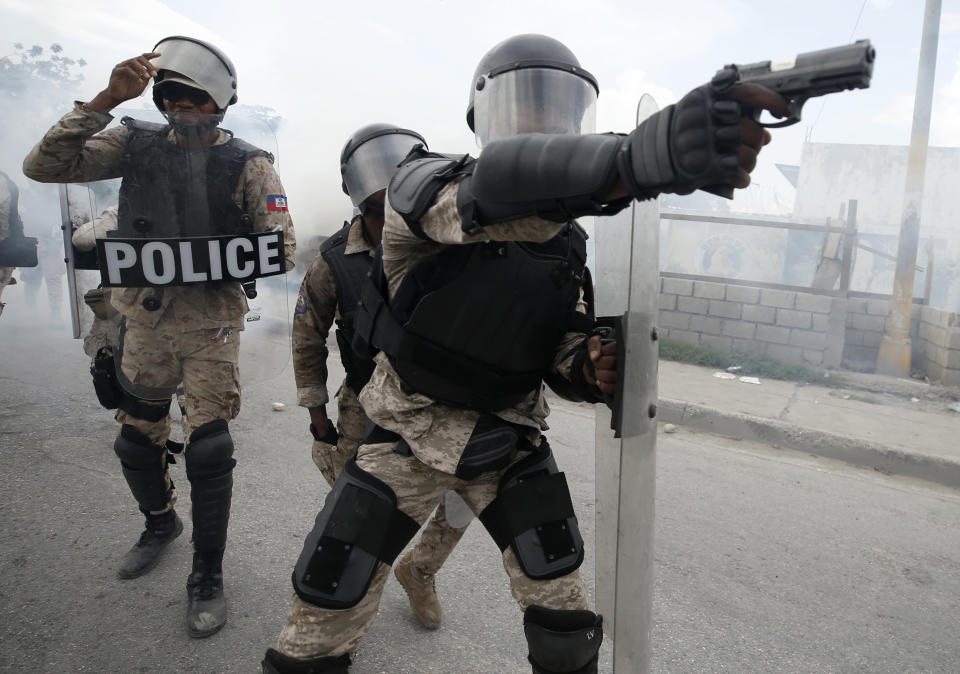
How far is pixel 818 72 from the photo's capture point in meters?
0.91

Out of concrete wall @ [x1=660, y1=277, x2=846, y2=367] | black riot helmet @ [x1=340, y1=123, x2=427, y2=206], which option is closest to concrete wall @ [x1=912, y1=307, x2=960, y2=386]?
concrete wall @ [x1=660, y1=277, x2=846, y2=367]

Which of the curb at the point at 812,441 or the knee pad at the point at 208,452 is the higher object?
the knee pad at the point at 208,452

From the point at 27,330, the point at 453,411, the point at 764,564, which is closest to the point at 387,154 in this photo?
the point at 453,411

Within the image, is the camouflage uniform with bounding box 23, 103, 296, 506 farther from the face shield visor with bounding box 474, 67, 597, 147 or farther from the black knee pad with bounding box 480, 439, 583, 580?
the black knee pad with bounding box 480, 439, 583, 580

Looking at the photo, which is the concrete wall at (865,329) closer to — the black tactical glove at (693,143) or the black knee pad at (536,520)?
the black knee pad at (536,520)

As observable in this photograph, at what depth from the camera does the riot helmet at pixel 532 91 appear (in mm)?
1621

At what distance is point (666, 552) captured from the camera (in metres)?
2.86

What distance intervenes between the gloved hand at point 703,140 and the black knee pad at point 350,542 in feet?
2.99

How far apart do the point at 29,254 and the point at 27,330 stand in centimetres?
330

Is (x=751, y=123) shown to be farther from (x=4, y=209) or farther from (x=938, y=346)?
(x=938, y=346)

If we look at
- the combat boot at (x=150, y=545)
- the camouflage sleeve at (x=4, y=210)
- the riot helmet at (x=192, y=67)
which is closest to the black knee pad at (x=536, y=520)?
the combat boot at (x=150, y=545)

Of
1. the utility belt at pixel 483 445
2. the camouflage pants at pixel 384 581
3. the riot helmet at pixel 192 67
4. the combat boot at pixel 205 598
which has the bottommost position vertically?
the combat boot at pixel 205 598

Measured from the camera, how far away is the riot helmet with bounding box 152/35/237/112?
2236 millimetres

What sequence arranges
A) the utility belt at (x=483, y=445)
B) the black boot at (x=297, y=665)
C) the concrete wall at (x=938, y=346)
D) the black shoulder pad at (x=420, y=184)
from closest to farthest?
1. the black shoulder pad at (x=420, y=184)
2. the black boot at (x=297, y=665)
3. the utility belt at (x=483, y=445)
4. the concrete wall at (x=938, y=346)
